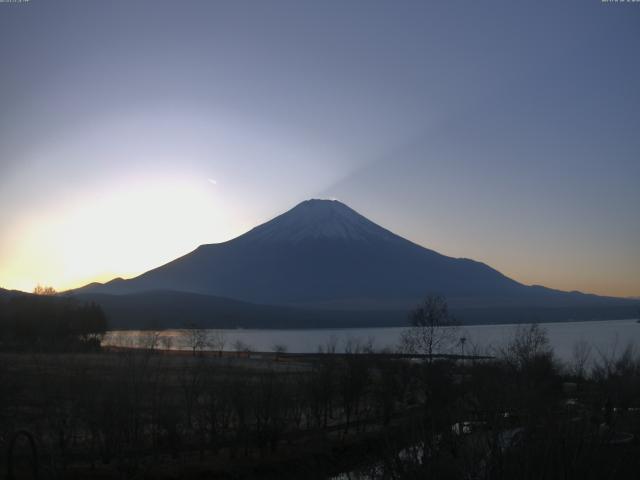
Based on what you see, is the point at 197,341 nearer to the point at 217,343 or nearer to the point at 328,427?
the point at 217,343

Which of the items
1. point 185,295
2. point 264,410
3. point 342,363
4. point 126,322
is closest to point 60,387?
point 264,410

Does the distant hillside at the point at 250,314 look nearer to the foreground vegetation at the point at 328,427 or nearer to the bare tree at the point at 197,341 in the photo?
the bare tree at the point at 197,341

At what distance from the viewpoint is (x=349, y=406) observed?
2298 cm

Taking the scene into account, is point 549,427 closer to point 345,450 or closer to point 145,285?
point 345,450

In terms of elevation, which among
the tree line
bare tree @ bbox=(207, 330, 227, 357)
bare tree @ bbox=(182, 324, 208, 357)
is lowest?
bare tree @ bbox=(207, 330, 227, 357)

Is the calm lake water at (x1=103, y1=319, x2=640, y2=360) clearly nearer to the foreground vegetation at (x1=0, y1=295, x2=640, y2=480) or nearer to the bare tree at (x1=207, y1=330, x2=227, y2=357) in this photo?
the bare tree at (x1=207, y1=330, x2=227, y2=357)

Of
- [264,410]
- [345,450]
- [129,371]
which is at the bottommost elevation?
[345,450]

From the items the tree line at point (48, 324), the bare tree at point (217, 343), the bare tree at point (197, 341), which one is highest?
Result: the tree line at point (48, 324)

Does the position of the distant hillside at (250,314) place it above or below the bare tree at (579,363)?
above

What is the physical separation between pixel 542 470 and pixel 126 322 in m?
114

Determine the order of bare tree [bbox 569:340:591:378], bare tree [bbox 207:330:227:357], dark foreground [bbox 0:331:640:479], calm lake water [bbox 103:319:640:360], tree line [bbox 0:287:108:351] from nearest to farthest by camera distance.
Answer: dark foreground [bbox 0:331:640:479] < bare tree [bbox 569:340:591:378] < tree line [bbox 0:287:108:351] < calm lake water [bbox 103:319:640:360] < bare tree [bbox 207:330:227:357]

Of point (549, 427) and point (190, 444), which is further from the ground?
point (549, 427)

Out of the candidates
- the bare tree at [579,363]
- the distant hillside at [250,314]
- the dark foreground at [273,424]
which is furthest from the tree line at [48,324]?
the distant hillside at [250,314]

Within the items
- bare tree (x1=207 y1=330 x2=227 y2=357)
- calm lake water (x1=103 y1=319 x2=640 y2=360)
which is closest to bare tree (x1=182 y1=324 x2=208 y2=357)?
bare tree (x1=207 y1=330 x2=227 y2=357)
